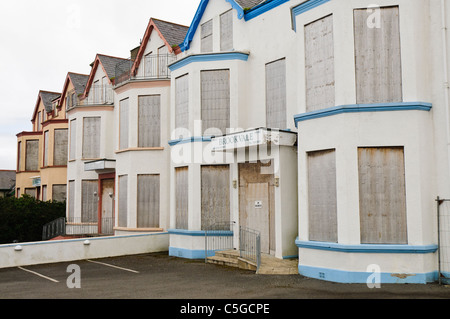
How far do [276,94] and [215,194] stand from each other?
13.4ft

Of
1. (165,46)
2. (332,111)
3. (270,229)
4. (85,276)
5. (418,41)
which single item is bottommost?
(85,276)

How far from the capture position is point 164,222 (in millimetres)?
19344

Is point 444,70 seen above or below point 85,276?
above

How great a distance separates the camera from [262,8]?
16172 mm

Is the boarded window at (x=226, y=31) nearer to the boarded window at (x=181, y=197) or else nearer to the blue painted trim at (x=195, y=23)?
the blue painted trim at (x=195, y=23)

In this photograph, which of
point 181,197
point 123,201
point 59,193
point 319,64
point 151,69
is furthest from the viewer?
point 59,193

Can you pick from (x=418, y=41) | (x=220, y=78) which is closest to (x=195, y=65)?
(x=220, y=78)

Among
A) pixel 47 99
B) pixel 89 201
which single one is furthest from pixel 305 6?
pixel 47 99

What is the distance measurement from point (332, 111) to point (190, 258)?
7782 mm

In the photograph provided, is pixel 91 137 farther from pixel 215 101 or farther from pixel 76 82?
pixel 215 101

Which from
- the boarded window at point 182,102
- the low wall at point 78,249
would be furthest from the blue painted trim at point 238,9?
the low wall at point 78,249

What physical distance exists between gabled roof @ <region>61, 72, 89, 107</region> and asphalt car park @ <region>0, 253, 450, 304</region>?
17904 millimetres

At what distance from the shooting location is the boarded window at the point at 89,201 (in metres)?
24.6
